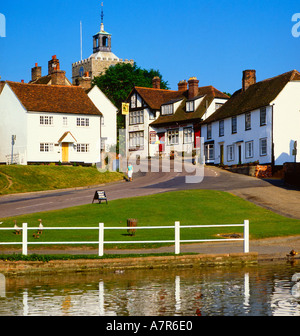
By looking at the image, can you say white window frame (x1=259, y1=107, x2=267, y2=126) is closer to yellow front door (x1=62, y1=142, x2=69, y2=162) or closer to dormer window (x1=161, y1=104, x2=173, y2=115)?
yellow front door (x1=62, y1=142, x2=69, y2=162)

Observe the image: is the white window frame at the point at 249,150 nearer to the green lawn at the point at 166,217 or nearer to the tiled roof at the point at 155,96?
the green lawn at the point at 166,217

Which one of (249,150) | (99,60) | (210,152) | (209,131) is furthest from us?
(99,60)

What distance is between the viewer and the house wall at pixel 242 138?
61950mm

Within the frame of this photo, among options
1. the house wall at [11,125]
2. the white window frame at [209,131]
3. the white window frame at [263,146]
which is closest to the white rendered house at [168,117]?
the white window frame at [209,131]

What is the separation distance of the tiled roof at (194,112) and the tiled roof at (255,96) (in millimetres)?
4652

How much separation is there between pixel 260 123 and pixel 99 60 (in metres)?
80.5

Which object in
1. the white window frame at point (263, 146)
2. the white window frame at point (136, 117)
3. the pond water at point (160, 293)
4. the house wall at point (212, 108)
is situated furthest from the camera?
the white window frame at point (136, 117)

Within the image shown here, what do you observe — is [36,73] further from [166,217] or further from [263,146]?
[166,217]

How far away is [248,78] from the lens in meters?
73.6

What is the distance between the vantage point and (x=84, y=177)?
193 ft

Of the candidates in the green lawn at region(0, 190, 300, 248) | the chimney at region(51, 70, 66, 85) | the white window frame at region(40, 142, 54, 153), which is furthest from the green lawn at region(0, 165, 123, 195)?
the chimney at region(51, 70, 66, 85)

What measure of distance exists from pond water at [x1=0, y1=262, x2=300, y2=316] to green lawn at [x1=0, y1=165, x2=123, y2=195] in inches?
1295

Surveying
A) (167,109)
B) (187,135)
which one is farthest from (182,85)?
(187,135)
